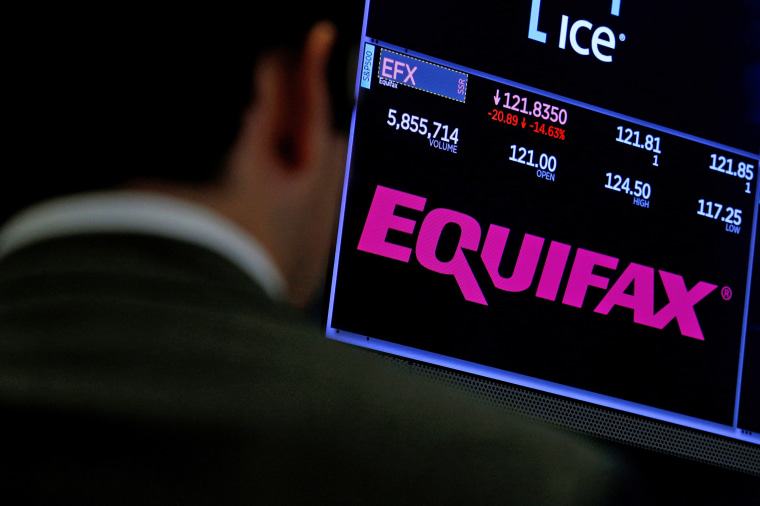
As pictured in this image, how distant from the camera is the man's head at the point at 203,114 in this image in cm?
84

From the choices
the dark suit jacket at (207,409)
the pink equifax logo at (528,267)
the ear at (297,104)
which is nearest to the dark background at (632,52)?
the pink equifax logo at (528,267)

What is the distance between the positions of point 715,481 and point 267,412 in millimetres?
1935

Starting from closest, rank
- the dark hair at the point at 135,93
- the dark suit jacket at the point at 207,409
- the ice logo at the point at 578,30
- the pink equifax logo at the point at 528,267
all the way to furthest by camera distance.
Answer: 1. the dark suit jacket at the point at 207,409
2. the dark hair at the point at 135,93
3. the pink equifax logo at the point at 528,267
4. the ice logo at the point at 578,30

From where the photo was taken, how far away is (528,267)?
2.35 meters

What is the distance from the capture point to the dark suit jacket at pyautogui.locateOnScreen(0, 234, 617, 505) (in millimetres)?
709

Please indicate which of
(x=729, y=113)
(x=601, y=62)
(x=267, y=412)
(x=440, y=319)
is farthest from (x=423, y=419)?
(x=729, y=113)

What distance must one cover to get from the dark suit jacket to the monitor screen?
1383 mm

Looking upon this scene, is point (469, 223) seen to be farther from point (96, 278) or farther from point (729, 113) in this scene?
point (96, 278)

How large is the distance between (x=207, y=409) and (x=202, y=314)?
0.20 feet

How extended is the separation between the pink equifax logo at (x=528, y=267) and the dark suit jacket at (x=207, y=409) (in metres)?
1.43

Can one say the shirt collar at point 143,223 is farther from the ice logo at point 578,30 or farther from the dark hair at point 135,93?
the ice logo at point 578,30

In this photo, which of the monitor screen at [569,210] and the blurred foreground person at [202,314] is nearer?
the blurred foreground person at [202,314]

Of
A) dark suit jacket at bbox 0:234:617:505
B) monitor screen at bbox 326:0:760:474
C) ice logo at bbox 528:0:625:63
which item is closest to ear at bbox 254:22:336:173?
dark suit jacket at bbox 0:234:617:505

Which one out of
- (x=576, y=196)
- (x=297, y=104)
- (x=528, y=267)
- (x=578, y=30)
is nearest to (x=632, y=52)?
(x=578, y=30)
